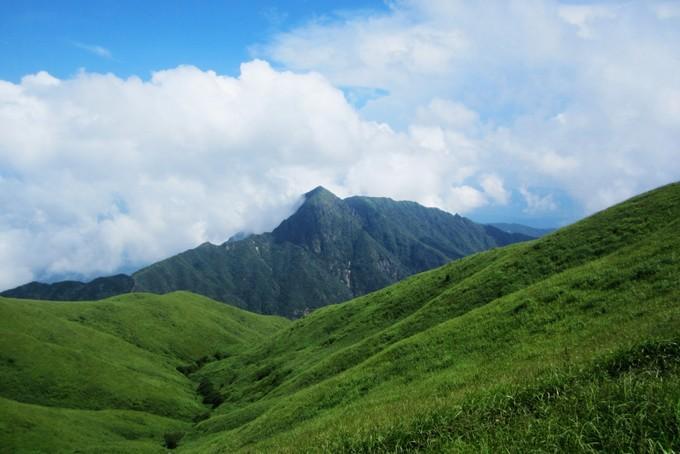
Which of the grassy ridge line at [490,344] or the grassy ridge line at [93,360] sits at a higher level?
the grassy ridge line at [93,360]

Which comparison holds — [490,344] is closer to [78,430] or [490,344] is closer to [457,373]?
[457,373]

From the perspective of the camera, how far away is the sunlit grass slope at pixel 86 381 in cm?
8644

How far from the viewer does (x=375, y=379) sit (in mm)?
38219

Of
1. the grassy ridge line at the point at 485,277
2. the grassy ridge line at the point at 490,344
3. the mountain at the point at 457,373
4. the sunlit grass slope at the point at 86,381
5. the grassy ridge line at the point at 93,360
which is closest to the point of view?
the mountain at the point at 457,373

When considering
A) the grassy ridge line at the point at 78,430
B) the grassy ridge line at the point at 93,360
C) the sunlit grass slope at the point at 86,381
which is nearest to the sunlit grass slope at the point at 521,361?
the grassy ridge line at the point at 78,430

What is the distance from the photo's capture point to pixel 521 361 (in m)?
25.6

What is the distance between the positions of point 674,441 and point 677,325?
10.5 meters

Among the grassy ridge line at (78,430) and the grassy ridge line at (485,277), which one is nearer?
the grassy ridge line at (485,277)

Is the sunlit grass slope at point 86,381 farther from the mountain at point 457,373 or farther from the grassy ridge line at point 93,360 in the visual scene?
the mountain at point 457,373

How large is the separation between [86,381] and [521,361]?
125m

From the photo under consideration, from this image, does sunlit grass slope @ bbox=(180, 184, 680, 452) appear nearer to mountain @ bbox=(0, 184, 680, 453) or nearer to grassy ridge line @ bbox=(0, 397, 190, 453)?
mountain @ bbox=(0, 184, 680, 453)

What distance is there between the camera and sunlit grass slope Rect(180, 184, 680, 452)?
10414 mm

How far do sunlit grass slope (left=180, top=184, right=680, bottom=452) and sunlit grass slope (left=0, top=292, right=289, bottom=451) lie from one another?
25208mm

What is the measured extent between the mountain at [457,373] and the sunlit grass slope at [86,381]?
20.4 inches
